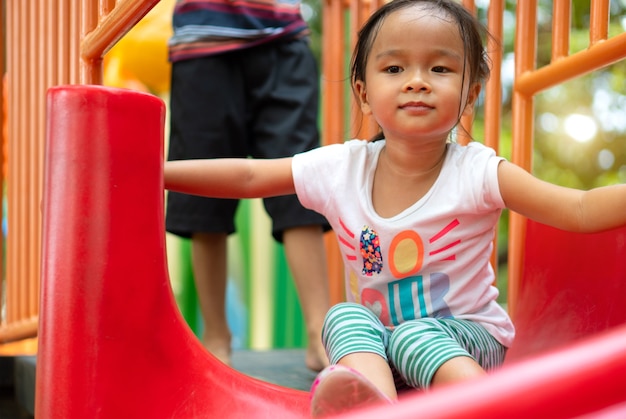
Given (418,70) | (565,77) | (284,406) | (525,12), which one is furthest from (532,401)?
(525,12)

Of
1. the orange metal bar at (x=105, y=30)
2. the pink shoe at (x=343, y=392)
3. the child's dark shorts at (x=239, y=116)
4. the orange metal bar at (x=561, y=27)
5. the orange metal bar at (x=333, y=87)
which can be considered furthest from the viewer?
the orange metal bar at (x=333, y=87)

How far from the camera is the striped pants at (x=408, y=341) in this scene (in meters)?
1.13

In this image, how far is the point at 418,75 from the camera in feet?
4.10

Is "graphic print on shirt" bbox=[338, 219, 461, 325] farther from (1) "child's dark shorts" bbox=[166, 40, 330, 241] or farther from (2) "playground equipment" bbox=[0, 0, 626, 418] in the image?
(1) "child's dark shorts" bbox=[166, 40, 330, 241]

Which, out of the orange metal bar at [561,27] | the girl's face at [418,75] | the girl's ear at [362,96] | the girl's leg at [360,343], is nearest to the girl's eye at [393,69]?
the girl's face at [418,75]

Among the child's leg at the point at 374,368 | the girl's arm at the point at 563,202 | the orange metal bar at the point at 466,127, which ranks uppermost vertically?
the orange metal bar at the point at 466,127

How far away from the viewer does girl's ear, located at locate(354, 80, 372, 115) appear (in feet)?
4.59

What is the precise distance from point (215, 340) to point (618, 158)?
546 centimetres

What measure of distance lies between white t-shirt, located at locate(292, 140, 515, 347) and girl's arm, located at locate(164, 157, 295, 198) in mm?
94

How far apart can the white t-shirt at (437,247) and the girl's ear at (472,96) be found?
66mm

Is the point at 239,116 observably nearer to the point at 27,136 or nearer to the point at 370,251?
the point at 27,136

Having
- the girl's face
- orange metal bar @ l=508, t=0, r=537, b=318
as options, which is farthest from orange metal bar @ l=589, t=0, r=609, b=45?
the girl's face

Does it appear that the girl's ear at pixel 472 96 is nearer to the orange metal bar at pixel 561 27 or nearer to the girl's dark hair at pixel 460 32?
the girl's dark hair at pixel 460 32

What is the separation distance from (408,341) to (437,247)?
0.18m
